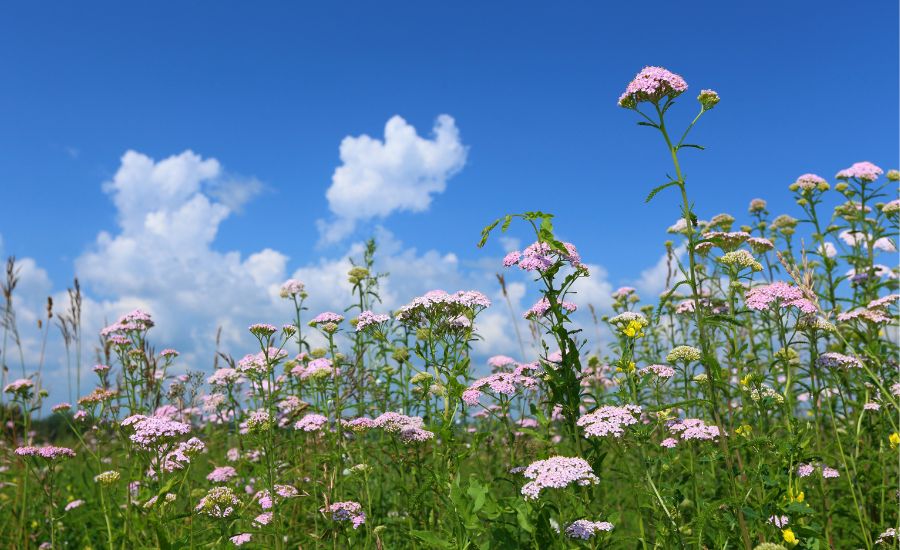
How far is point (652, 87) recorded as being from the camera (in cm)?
375

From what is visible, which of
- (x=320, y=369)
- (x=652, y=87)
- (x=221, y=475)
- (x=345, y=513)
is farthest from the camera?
(x=221, y=475)

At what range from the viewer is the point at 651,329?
7.02 m

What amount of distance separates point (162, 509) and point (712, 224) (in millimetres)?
6270

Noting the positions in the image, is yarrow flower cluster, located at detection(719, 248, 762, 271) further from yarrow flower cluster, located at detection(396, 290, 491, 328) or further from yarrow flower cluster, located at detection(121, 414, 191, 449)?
yarrow flower cluster, located at detection(121, 414, 191, 449)

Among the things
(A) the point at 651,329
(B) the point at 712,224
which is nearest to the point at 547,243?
(A) the point at 651,329

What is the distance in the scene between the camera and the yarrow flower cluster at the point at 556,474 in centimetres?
317

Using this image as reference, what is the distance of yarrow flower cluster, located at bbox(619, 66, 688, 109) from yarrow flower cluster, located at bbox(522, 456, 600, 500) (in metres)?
2.11

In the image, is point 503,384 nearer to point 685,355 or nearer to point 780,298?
point 685,355

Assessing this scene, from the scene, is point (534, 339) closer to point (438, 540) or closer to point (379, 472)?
point (379, 472)

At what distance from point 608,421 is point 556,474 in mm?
527

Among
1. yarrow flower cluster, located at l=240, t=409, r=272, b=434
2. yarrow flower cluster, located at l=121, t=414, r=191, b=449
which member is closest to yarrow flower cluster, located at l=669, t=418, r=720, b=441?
yarrow flower cluster, located at l=240, t=409, r=272, b=434

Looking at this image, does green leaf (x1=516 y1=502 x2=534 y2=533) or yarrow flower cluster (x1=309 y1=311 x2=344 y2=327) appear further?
yarrow flower cluster (x1=309 y1=311 x2=344 y2=327)

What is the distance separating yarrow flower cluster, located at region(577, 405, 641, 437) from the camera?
11.3 feet

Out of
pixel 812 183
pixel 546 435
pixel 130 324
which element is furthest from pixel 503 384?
pixel 812 183
